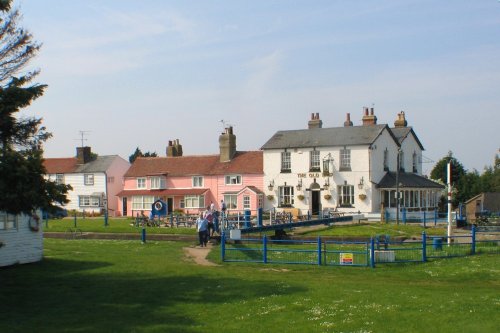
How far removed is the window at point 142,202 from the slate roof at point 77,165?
5724 mm

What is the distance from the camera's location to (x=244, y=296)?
68.7ft

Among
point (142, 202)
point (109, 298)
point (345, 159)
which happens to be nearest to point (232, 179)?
point (142, 202)

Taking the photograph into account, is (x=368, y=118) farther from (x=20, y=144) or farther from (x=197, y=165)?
(x=20, y=144)

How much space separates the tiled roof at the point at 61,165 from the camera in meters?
75.4

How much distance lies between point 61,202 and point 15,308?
366cm

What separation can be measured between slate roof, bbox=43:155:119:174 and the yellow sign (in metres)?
49.4

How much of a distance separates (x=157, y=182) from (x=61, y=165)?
48.1 ft

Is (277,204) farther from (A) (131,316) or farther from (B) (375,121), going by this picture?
(A) (131,316)

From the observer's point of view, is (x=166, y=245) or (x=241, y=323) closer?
(x=241, y=323)

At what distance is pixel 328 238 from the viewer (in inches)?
1564

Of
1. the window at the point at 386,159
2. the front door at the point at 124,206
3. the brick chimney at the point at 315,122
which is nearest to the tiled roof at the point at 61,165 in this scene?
the front door at the point at 124,206

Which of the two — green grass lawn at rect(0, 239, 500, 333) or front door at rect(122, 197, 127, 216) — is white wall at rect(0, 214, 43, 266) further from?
front door at rect(122, 197, 127, 216)

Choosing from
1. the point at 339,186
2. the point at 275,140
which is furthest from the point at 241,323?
the point at 275,140

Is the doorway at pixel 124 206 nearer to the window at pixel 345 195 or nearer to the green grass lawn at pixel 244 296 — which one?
the window at pixel 345 195
